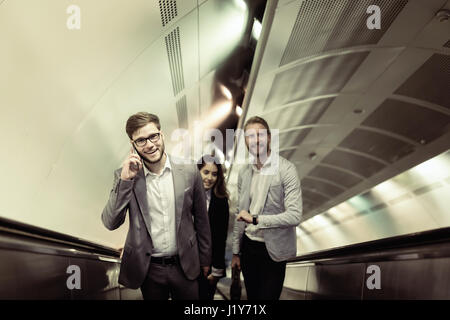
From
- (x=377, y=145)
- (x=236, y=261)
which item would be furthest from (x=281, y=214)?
(x=377, y=145)

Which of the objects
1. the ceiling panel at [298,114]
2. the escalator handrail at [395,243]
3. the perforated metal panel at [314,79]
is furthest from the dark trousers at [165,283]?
the ceiling panel at [298,114]

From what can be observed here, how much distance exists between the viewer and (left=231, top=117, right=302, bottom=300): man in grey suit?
10.2ft

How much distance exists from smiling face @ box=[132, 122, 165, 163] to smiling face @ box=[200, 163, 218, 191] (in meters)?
1.60

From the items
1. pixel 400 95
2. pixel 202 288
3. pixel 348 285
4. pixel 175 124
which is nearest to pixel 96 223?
pixel 175 124

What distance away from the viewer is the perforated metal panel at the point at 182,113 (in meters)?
6.71

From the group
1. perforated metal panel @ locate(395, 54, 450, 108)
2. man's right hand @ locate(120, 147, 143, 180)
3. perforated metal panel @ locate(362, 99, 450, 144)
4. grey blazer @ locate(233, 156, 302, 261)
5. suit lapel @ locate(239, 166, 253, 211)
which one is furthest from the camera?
perforated metal panel @ locate(362, 99, 450, 144)

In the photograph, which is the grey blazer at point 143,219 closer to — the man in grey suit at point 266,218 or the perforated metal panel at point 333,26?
the man in grey suit at point 266,218

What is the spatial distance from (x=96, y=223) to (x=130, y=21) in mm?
3939

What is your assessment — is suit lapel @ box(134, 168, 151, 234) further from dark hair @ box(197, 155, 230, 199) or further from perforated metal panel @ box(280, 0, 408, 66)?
perforated metal panel @ box(280, 0, 408, 66)

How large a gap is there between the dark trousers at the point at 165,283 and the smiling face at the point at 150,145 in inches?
27.8

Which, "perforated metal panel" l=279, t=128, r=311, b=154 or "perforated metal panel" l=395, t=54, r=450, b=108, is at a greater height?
"perforated metal panel" l=395, t=54, r=450, b=108

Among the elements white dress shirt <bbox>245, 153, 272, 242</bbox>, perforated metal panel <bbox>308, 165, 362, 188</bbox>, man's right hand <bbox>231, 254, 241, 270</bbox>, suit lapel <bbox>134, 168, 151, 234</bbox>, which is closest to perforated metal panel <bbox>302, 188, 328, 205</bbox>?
perforated metal panel <bbox>308, 165, 362, 188</bbox>

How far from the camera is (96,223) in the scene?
6.95m

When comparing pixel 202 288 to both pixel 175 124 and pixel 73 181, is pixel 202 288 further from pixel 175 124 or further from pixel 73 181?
pixel 175 124
